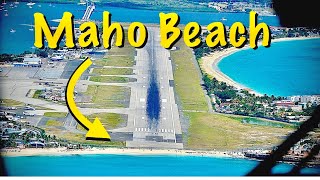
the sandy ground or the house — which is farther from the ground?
the house

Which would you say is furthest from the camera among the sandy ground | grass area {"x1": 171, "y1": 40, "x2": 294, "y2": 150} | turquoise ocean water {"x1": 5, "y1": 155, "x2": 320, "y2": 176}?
grass area {"x1": 171, "y1": 40, "x2": 294, "y2": 150}

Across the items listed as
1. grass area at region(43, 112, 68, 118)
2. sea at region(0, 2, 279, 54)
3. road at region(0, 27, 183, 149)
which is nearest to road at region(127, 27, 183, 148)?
road at region(0, 27, 183, 149)

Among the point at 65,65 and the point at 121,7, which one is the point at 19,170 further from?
the point at 121,7

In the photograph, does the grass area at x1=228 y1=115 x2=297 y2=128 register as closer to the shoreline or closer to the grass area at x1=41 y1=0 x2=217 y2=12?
the shoreline

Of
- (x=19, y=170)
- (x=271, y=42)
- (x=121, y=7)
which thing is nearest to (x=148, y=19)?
(x=121, y=7)

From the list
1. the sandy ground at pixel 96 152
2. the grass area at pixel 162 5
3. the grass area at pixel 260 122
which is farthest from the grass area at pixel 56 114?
the grass area at pixel 260 122

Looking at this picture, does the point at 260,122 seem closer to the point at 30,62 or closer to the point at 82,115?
the point at 82,115

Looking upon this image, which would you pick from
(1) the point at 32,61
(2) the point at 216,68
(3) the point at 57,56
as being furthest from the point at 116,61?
(2) the point at 216,68

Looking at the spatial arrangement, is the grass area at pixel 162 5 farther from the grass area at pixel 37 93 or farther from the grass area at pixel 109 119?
the grass area at pixel 109 119
